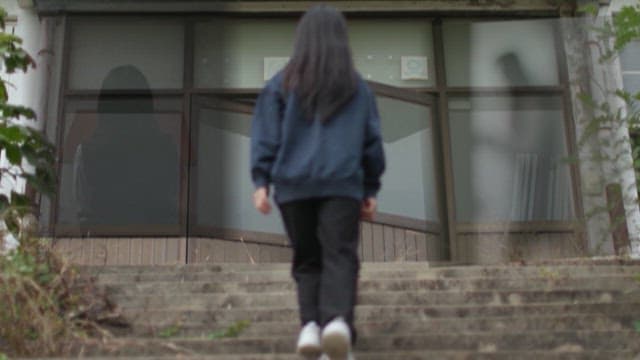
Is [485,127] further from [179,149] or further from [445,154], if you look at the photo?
[179,149]

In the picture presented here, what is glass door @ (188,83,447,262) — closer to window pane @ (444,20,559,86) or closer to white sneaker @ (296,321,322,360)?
window pane @ (444,20,559,86)

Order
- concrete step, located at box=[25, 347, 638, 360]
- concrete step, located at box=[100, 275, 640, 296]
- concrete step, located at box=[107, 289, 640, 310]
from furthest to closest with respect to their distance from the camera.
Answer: concrete step, located at box=[100, 275, 640, 296]
concrete step, located at box=[107, 289, 640, 310]
concrete step, located at box=[25, 347, 638, 360]

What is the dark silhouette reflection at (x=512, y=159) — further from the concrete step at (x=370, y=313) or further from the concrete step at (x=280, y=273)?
the concrete step at (x=370, y=313)

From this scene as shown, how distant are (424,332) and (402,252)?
3.93 metres

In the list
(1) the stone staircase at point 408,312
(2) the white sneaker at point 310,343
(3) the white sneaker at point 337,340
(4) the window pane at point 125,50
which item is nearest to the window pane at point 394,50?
(4) the window pane at point 125,50

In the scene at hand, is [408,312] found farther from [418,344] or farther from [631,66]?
[631,66]

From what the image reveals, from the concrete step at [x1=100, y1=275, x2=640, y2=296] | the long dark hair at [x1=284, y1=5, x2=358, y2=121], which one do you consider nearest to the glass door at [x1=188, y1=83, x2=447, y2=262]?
the concrete step at [x1=100, y1=275, x2=640, y2=296]

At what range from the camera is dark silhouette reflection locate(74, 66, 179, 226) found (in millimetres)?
9156

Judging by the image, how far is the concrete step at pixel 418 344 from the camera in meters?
4.96

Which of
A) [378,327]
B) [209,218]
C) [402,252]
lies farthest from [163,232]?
[378,327]

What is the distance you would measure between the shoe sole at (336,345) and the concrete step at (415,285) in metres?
2.05

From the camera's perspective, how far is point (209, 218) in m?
9.17

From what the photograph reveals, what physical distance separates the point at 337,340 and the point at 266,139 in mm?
958

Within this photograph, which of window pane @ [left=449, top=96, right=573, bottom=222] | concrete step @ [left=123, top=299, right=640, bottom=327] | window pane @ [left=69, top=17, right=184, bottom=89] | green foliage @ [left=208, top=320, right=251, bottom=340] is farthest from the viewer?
window pane @ [left=69, top=17, right=184, bottom=89]
